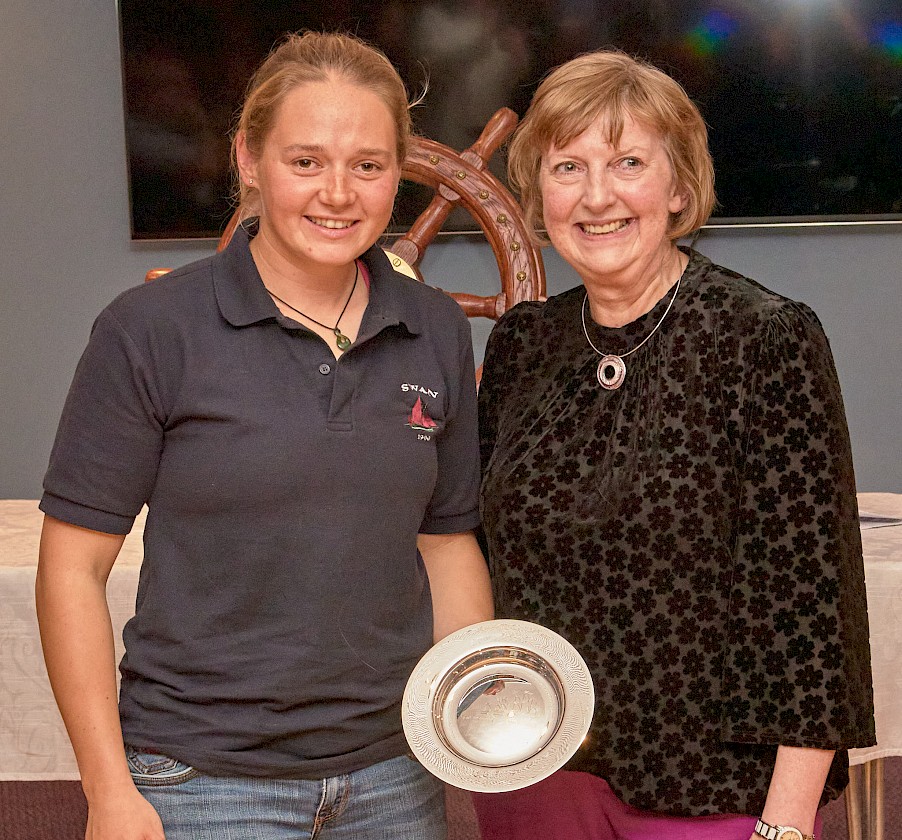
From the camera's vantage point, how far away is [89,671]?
0.98m

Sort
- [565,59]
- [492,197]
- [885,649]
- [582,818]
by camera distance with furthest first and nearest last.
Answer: [565,59], [492,197], [885,649], [582,818]

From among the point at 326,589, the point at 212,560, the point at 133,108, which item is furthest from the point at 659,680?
the point at 133,108

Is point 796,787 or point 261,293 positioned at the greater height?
point 261,293

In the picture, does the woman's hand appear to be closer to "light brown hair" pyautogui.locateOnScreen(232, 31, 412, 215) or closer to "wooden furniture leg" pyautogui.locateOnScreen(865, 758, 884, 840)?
"light brown hair" pyautogui.locateOnScreen(232, 31, 412, 215)

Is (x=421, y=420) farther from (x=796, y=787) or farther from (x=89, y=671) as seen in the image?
(x=796, y=787)

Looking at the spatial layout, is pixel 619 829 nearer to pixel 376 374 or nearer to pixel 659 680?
pixel 659 680

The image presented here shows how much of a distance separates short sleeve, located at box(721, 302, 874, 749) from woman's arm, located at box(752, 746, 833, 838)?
2cm

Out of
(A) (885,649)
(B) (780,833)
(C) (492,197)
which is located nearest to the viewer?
(B) (780,833)

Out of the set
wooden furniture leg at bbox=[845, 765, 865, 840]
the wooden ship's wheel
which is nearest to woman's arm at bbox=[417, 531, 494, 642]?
wooden furniture leg at bbox=[845, 765, 865, 840]

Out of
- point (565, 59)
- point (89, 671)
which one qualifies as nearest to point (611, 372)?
point (89, 671)

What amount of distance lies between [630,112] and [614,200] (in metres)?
0.09

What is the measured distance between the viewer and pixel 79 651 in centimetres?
98

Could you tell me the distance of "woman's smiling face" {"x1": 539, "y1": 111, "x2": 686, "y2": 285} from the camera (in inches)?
46.0

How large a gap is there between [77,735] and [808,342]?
768 mm
